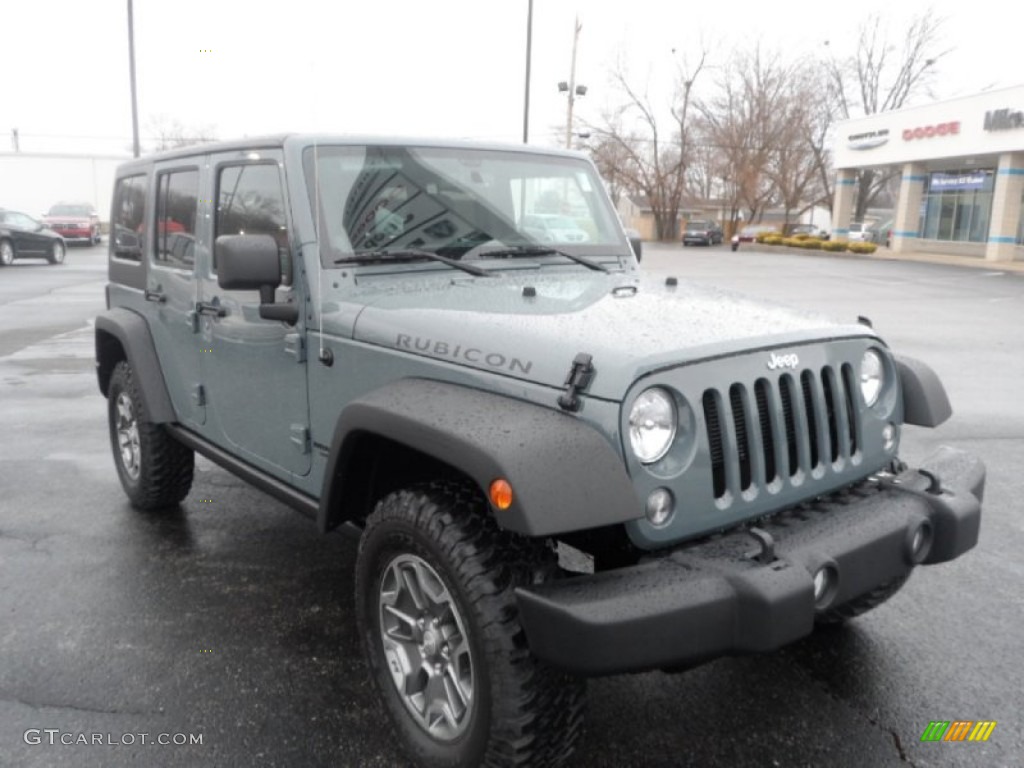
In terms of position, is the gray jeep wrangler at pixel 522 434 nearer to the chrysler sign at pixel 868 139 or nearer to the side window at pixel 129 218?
the side window at pixel 129 218

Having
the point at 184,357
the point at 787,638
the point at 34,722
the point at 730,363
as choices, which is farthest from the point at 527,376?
the point at 184,357

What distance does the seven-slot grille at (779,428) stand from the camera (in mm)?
2416

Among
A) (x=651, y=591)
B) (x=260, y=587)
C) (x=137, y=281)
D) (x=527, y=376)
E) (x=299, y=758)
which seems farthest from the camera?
(x=137, y=281)

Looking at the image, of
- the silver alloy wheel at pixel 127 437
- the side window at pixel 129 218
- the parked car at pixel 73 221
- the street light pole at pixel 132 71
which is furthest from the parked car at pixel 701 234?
the silver alloy wheel at pixel 127 437

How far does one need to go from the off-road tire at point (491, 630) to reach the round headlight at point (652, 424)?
0.40 m

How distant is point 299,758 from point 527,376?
1.42 metres

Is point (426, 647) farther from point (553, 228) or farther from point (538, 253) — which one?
point (553, 228)

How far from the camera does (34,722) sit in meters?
2.89

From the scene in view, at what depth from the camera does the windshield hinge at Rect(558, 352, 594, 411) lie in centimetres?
227

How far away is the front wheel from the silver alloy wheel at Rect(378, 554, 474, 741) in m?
27.4

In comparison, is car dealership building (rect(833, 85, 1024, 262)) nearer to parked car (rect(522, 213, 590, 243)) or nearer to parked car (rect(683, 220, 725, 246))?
parked car (rect(683, 220, 725, 246))

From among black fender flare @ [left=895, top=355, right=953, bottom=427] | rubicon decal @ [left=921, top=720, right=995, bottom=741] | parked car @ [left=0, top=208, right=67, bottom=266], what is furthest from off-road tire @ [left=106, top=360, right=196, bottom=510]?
parked car @ [left=0, top=208, right=67, bottom=266]

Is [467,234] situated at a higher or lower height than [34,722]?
higher

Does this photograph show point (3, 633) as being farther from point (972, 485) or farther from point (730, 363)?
point (972, 485)
